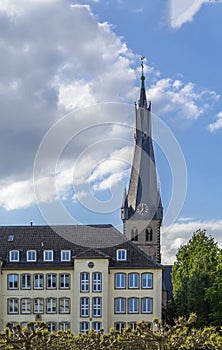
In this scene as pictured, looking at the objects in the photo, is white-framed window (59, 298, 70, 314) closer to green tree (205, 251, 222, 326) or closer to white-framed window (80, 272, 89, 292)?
white-framed window (80, 272, 89, 292)

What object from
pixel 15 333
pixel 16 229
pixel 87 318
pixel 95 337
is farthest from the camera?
pixel 16 229

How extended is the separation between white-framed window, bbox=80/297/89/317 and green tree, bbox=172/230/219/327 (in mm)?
7748

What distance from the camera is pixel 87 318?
4969 cm

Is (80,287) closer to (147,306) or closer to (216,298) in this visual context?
(147,306)

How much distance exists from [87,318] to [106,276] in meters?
3.41

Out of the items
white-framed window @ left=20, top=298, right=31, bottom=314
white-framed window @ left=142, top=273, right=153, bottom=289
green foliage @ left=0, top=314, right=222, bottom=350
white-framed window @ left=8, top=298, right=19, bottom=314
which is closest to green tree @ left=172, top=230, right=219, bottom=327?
white-framed window @ left=142, top=273, right=153, bottom=289

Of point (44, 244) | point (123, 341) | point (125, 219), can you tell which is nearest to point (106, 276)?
point (44, 244)

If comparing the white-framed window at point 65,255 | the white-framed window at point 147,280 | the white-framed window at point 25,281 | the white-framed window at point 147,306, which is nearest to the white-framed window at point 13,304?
the white-framed window at point 25,281

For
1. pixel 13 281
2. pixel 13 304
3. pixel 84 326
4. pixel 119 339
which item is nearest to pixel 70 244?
pixel 13 281

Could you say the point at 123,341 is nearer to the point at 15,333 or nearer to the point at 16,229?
the point at 15,333

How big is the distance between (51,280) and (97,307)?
417 cm

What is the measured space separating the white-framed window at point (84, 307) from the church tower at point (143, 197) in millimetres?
23813

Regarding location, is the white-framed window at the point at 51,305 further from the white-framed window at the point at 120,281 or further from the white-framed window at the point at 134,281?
the white-framed window at the point at 134,281

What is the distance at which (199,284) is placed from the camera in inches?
2012
